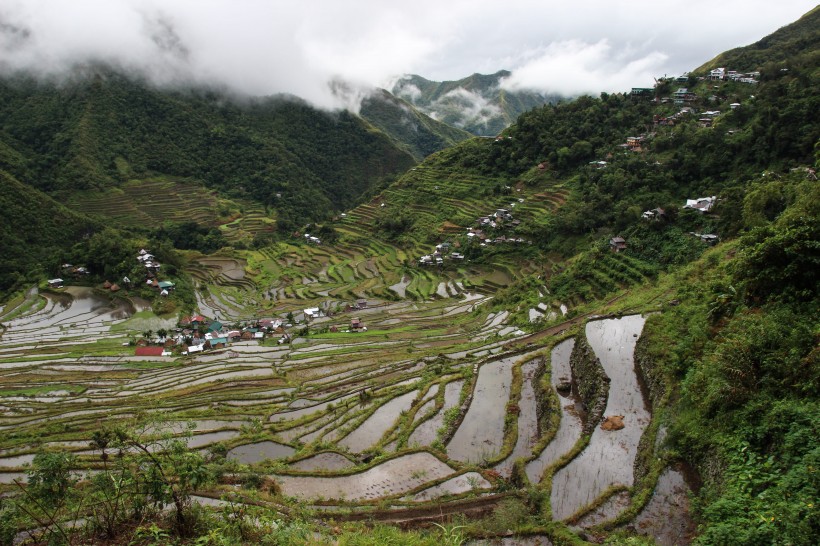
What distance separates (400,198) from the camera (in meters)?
51.8

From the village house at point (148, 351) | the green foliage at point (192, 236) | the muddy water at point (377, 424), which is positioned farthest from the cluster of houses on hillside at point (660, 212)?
the green foliage at point (192, 236)

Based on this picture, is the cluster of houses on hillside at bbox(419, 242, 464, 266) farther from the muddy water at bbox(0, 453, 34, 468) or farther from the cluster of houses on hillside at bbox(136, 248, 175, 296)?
the muddy water at bbox(0, 453, 34, 468)

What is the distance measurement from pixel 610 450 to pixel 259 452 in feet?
33.9

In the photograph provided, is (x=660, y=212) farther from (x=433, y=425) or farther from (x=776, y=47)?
(x=776, y=47)

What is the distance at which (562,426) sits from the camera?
1170 centimetres

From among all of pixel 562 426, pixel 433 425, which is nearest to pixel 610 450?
pixel 562 426

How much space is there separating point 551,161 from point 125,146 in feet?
216

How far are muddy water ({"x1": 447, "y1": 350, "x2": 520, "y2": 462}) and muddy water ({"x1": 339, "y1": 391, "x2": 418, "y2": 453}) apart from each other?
2505 mm

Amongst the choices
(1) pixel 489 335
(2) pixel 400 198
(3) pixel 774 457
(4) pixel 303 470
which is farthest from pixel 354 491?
(2) pixel 400 198

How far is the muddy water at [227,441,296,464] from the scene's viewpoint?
13.2 meters

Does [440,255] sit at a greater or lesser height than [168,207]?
lesser

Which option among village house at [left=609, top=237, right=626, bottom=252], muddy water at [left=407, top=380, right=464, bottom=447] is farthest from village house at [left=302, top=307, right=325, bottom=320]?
village house at [left=609, top=237, right=626, bottom=252]

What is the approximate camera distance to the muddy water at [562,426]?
10.2m

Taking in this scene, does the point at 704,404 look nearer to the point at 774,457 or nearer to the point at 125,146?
the point at 774,457
